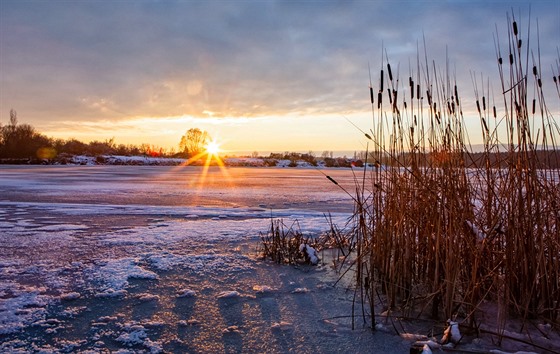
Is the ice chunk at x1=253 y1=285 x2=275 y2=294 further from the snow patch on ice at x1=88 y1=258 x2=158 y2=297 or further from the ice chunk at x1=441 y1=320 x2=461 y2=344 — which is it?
the ice chunk at x1=441 y1=320 x2=461 y2=344

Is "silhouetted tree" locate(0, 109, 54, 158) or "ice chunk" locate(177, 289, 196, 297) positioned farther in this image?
"silhouetted tree" locate(0, 109, 54, 158)

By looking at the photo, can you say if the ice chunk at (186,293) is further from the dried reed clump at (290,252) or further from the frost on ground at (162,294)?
the dried reed clump at (290,252)

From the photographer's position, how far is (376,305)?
2.77m

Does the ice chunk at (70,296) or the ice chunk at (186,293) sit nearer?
the ice chunk at (70,296)

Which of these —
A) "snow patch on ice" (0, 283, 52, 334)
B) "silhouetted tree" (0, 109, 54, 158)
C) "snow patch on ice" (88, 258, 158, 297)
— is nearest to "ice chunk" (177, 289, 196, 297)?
"snow patch on ice" (88, 258, 158, 297)

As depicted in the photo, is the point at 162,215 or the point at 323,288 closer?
the point at 323,288

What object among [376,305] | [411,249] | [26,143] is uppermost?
[26,143]

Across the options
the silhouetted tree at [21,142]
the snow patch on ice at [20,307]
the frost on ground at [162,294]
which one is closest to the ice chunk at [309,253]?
the frost on ground at [162,294]

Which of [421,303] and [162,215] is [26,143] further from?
[421,303]

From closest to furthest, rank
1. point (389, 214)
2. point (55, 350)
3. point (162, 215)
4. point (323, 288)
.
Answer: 1. point (55, 350)
2. point (389, 214)
3. point (323, 288)
4. point (162, 215)

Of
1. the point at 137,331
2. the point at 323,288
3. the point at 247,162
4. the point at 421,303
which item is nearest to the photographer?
the point at 137,331

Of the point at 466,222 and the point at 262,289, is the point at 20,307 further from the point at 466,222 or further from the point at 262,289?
the point at 466,222

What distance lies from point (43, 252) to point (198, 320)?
240 cm

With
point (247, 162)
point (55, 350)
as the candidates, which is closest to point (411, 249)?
point (55, 350)
